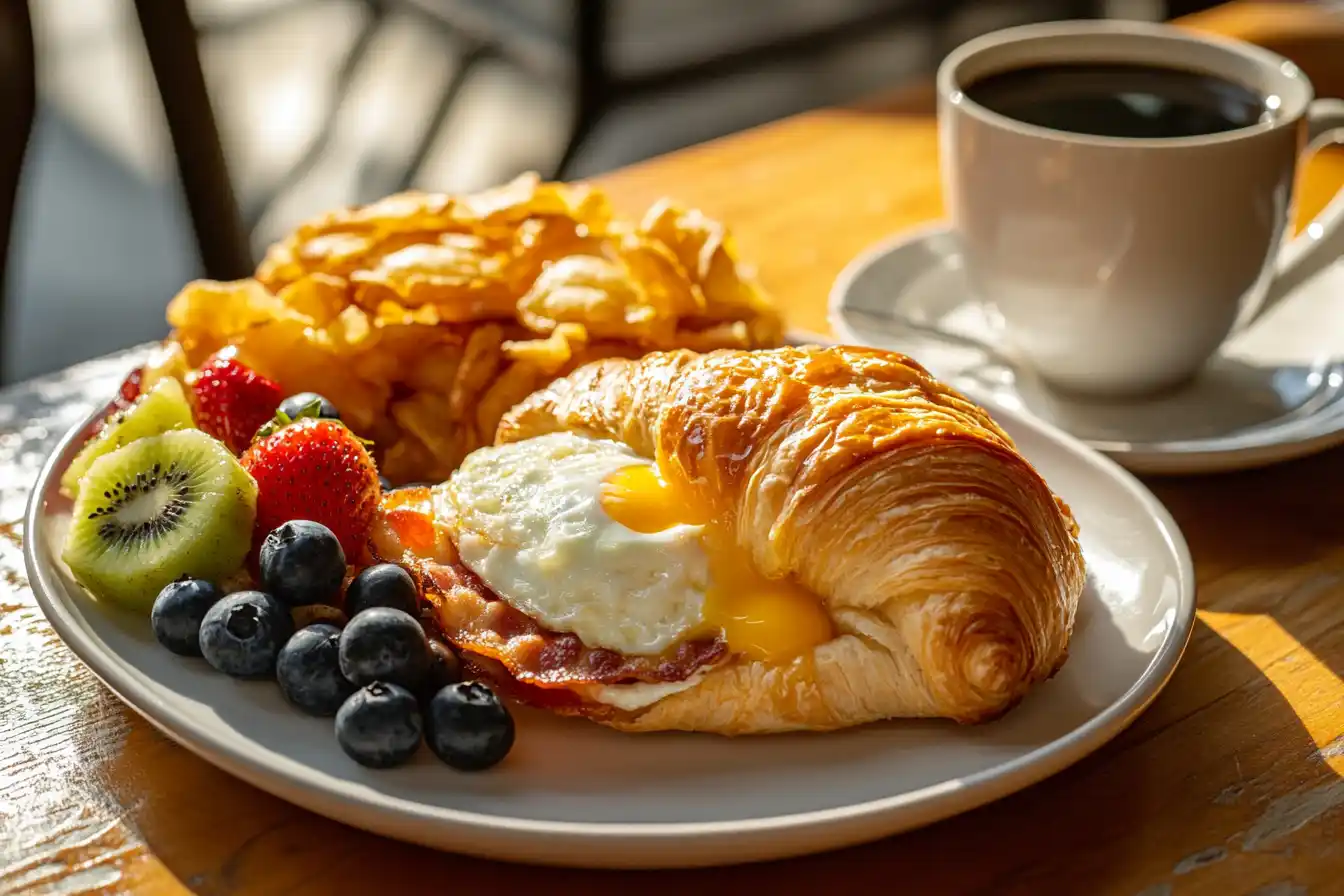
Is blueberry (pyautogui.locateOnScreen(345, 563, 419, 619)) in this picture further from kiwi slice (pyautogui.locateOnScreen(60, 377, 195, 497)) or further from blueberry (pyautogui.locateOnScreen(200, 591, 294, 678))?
kiwi slice (pyautogui.locateOnScreen(60, 377, 195, 497))

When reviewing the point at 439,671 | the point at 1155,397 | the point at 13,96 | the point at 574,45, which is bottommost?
the point at 574,45

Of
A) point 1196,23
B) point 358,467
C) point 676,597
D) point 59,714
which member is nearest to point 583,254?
point 358,467

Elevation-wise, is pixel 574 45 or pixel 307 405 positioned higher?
pixel 307 405

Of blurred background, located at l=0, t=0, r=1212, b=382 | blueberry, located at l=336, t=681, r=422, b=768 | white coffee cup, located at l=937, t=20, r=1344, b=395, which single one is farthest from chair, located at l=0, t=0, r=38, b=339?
blurred background, located at l=0, t=0, r=1212, b=382

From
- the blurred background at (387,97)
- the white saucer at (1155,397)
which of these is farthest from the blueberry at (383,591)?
the blurred background at (387,97)

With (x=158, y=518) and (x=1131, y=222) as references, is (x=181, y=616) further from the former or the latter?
(x=1131, y=222)

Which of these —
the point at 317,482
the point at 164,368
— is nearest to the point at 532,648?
the point at 317,482

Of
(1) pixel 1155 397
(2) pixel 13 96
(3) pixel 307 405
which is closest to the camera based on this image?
(3) pixel 307 405
